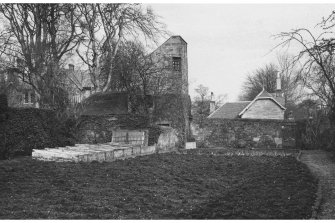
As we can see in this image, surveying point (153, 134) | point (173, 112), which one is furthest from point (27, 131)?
point (173, 112)

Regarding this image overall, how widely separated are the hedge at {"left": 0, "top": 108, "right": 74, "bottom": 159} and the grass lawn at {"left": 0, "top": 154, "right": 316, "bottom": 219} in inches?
122

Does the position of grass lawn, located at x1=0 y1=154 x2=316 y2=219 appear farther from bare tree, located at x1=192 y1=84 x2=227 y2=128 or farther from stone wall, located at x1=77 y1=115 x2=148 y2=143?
bare tree, located at x1=192 y1=84 x2=227 y2=128

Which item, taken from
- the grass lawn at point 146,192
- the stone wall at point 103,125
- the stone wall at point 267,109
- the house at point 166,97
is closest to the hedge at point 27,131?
the stone wall at point 103,125

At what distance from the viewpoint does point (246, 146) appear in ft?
89.8

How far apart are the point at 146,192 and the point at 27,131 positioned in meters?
9.73

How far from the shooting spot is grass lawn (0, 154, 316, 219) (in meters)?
6.13

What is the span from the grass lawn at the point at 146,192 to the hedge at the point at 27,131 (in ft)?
10.2

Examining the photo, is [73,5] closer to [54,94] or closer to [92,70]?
[92,70]

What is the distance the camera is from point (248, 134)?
2741cm

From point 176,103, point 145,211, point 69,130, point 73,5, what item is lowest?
point 145,211

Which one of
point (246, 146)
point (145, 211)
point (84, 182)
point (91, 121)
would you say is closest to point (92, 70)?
point (91, 121)

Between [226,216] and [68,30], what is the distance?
62.9 ft

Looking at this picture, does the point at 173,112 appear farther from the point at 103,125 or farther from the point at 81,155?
the point at 81,155

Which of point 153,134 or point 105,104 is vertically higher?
point 105,104
